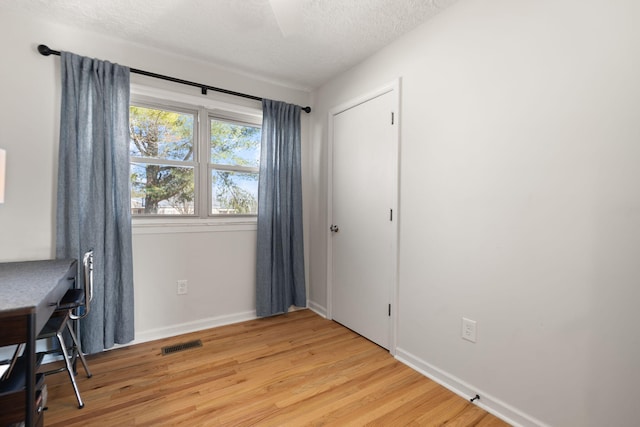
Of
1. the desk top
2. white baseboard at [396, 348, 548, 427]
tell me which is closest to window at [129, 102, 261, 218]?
the desk top

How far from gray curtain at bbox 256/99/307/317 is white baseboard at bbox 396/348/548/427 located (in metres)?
1.35

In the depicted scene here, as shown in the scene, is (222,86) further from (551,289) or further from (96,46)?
(551,289)

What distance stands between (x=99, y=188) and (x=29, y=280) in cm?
91

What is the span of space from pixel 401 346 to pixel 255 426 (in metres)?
1.24

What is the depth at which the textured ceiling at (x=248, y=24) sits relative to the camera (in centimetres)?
196

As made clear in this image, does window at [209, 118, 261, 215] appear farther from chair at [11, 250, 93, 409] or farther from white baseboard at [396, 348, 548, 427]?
white baseboard at [396, 348, 548, 427]

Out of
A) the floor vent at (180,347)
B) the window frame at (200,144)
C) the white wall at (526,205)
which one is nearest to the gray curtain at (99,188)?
the window frame at (200,144)

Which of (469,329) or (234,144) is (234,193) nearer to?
(234,144)

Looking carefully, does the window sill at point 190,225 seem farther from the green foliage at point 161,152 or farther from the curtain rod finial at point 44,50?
the curtain rod finial at point 44,50

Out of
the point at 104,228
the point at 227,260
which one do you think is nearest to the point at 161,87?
the point at 104,228

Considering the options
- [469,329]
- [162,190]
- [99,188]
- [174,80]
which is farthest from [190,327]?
[469,329]

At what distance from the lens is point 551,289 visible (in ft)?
4.96

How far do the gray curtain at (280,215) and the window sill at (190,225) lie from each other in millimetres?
178

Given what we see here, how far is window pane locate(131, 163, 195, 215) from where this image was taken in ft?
8.44
